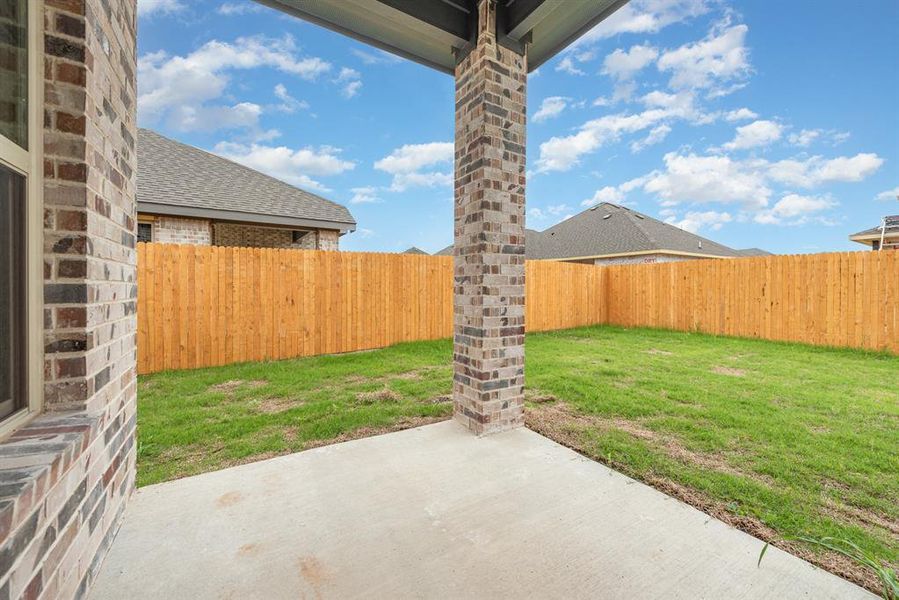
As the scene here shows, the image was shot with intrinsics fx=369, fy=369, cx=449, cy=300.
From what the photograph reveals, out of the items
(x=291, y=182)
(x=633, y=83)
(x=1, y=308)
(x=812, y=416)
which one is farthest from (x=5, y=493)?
(x=633, y=83)

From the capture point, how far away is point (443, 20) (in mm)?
2859

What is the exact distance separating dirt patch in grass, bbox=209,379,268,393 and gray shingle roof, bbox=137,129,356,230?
4.62 metres

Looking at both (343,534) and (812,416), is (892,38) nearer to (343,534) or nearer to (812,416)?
(812,416)

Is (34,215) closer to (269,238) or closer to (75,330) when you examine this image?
(75,330)

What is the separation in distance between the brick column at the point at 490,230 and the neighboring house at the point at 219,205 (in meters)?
6.80

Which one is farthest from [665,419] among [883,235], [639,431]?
[883,235]

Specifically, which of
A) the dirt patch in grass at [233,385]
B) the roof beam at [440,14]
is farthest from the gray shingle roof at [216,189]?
the roof beam at [440,14]

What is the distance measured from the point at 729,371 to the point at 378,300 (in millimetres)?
5648

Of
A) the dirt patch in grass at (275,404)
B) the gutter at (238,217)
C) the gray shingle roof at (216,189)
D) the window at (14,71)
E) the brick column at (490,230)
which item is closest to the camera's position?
the window at (14,71)

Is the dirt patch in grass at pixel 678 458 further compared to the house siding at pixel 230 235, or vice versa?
the house siding at pixel 230 235

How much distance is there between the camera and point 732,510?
6.46ft

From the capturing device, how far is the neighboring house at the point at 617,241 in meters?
14.6

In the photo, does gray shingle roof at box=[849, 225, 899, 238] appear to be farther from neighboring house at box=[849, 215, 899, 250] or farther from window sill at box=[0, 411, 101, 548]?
window sill at box=[0, 411, 101, 548]

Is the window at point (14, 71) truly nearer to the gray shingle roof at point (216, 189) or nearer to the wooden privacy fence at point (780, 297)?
the gray shingle roof at point (216, 189)
